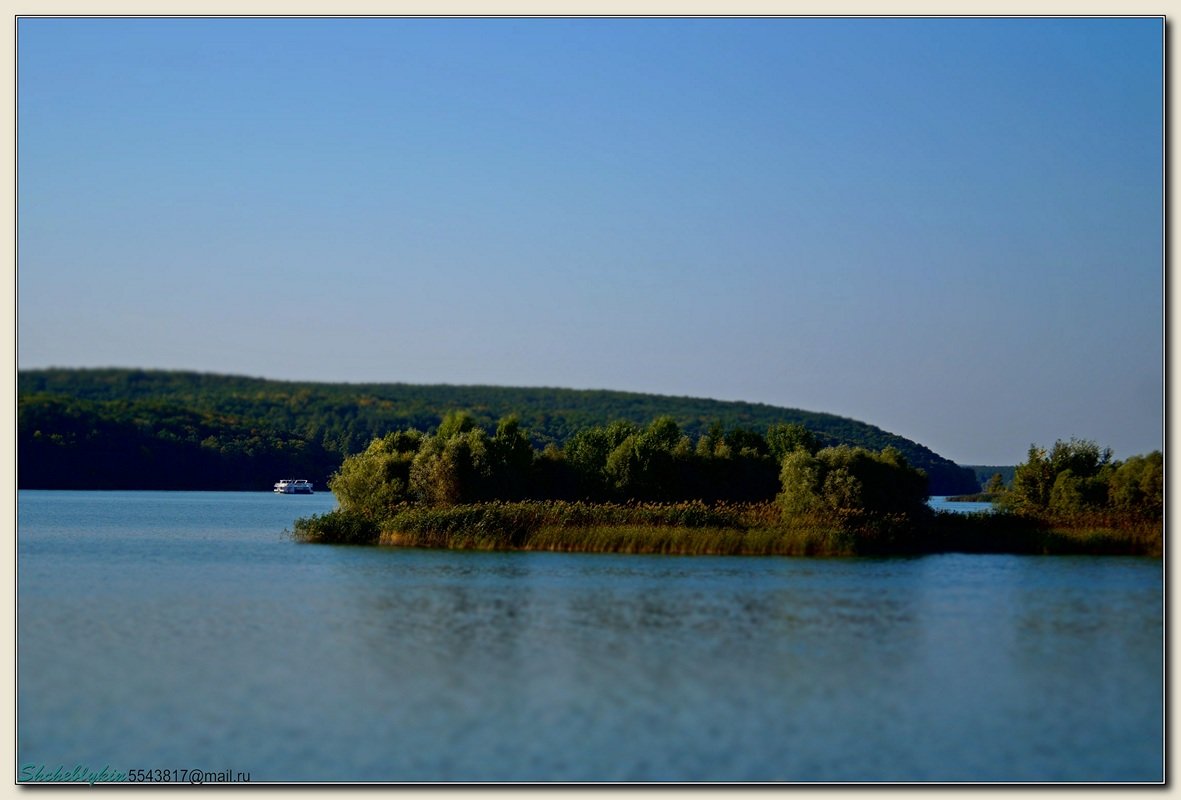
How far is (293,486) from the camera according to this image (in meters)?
86.2

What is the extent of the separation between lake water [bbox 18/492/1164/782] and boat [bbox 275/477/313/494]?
2045 inches

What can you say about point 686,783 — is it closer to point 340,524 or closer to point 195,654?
point 195,654

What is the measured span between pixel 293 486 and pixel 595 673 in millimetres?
70463

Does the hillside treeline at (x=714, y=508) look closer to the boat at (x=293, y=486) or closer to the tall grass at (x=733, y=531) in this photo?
the tall grass at (x=733, y=531)

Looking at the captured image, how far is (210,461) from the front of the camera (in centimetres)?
6925

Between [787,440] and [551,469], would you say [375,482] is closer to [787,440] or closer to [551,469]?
[551,469]

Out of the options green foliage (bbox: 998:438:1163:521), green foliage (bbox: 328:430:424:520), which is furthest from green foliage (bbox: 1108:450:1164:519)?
green foliage (bbox: 328:430:424:520)

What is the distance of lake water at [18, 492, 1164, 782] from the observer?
1444 cm

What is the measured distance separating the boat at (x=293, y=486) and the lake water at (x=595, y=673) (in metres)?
51.9

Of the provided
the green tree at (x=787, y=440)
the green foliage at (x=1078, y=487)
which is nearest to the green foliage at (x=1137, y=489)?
the green foliage at (x=1078, y=487)

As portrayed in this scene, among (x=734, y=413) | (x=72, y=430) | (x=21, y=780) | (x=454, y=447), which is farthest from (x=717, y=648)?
(x=734, y=413)

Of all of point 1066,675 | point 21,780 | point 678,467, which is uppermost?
point 678,467

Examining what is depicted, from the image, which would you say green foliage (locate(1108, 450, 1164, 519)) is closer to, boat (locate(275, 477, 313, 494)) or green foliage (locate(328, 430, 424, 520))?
green foliage (locate(328, 430, 424, 520))

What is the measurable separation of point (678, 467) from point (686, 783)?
33.2 metres
